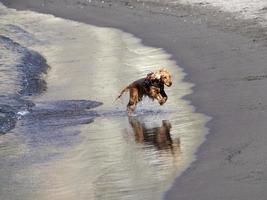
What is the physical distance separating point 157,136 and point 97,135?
2.77 feet

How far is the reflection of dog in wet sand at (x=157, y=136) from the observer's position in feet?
31.3

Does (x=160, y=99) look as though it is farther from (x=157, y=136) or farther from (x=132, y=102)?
(x=157, y=136)

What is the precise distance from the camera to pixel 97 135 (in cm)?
1066

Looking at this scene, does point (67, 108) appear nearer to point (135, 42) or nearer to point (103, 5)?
point (135, 42)

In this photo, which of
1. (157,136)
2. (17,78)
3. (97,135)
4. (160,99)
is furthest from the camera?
(17,78)

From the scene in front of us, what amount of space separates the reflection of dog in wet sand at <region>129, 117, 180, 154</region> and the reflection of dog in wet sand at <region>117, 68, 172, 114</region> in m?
0.57

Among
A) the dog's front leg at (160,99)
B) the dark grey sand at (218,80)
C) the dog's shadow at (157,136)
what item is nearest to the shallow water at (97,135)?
the dog's shadow at (157,136)

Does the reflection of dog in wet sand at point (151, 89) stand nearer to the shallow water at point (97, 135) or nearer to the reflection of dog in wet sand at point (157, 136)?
the shallow water at point (97, 135)

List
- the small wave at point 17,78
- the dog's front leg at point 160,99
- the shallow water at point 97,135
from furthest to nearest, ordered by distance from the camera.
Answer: the small wave at point 17,78 < the dog's front leg at point 160,99 < the shallow water at point 97,135

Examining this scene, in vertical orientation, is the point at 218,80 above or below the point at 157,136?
above

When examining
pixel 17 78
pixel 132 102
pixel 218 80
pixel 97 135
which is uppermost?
pixel 218 80

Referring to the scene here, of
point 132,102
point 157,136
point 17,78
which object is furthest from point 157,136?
point 17,78

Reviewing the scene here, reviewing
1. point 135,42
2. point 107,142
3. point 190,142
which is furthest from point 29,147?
point 135,42

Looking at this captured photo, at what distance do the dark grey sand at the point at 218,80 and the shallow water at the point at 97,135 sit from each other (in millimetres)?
244
